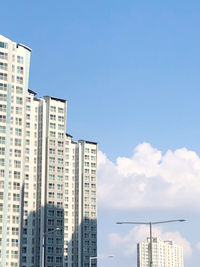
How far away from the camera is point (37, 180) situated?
16800 centimetres

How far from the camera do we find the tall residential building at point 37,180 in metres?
141

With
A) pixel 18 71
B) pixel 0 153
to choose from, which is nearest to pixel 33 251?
pixel 0 153

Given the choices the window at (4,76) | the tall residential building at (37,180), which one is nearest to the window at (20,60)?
the tall residential building at (37,180)

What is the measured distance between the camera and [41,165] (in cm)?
16725

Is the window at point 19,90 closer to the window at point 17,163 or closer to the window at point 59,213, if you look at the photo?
the window at point 17,163

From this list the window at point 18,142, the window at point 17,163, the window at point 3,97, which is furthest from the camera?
the window at point 18,142

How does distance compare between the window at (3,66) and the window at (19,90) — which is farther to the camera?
the window at (19,90)

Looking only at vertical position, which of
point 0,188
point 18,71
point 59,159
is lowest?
point 0,188

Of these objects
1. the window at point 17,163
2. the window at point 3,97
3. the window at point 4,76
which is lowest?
the window at point 17,163

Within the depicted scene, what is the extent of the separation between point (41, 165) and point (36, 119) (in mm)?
13062

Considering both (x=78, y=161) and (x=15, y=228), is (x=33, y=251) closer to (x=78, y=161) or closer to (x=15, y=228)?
(x=15, y=228)

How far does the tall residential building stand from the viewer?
141m

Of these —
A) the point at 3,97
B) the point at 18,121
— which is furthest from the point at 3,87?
the point at 18,121

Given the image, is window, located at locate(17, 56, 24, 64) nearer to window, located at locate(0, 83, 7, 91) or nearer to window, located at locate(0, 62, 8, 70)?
window, located at locate(0, 62, 8, 70)
